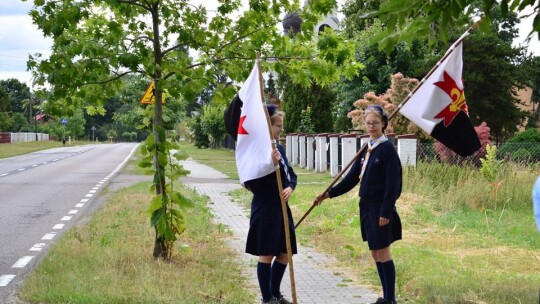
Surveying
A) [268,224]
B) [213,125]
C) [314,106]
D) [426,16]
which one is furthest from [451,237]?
[213,125]

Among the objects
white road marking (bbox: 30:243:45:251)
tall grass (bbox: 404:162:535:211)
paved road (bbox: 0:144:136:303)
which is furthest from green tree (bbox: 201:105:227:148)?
white road marking (bbox: 30:243:45:251)

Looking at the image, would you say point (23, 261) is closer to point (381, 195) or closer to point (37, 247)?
point (37, 247)

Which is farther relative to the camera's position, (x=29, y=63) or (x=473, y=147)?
(x=29, y=63)

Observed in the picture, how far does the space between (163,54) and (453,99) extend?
3.53 m

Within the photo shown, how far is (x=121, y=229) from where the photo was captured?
11.4 meters

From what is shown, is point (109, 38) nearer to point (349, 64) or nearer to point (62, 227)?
point (349, 64)

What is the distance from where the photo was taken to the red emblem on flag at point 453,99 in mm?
6629

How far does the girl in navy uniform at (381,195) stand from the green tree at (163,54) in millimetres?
2004

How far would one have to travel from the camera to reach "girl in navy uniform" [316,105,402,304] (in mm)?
6469

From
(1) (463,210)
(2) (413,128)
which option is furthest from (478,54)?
(1) (463,210)

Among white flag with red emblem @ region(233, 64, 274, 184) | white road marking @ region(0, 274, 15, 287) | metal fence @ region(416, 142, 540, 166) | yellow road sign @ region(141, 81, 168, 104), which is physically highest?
yellow road sign @ region(141, 81, 168, 104)

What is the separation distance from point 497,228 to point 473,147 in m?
4.84

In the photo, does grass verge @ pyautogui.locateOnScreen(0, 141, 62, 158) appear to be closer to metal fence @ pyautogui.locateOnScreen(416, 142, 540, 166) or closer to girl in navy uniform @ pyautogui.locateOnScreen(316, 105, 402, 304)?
metal fence @ pyautogui.locateOnScreen(416, 142, 540, 166)

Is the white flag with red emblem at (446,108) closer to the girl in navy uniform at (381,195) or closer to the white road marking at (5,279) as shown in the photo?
the girl in navy uniform at (381,195)
